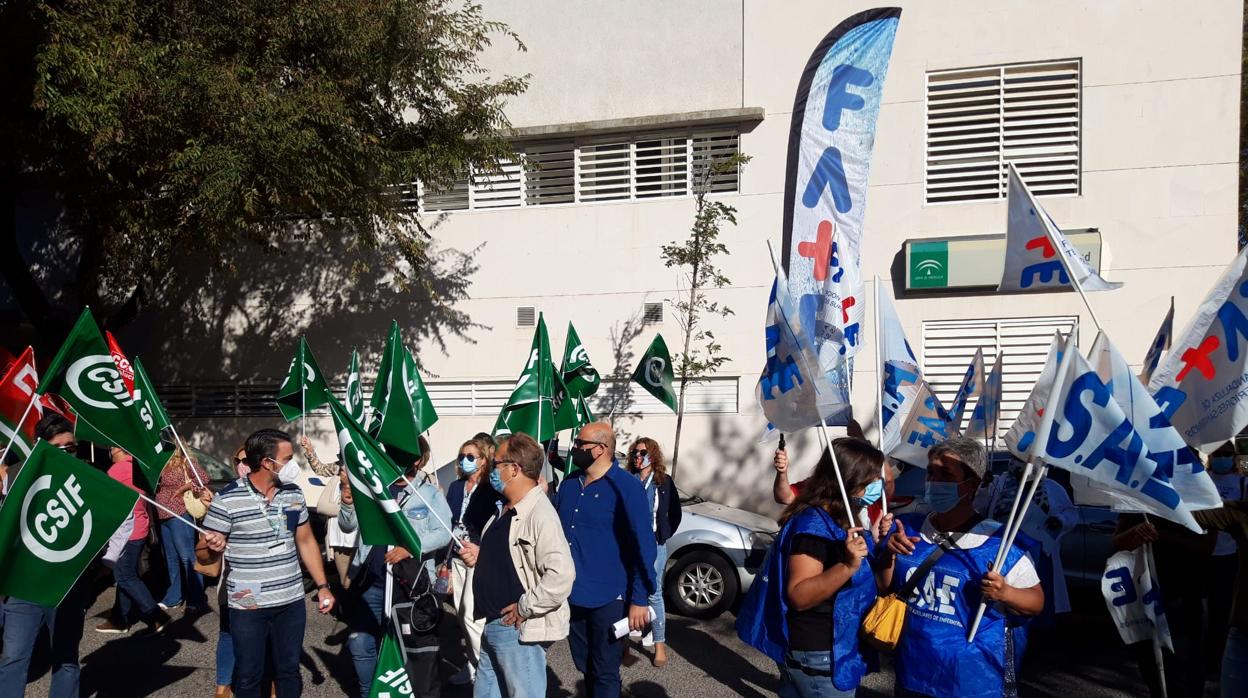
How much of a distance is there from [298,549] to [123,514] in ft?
3.59

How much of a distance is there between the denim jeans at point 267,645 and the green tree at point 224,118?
5543mm

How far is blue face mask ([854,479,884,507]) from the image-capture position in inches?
161

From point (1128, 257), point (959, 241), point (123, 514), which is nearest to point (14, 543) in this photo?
point (123, 514)

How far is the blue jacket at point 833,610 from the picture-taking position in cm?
383

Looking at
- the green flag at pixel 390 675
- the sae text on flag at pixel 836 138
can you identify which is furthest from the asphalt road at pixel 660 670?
the sae text on flag at pixel 836 138

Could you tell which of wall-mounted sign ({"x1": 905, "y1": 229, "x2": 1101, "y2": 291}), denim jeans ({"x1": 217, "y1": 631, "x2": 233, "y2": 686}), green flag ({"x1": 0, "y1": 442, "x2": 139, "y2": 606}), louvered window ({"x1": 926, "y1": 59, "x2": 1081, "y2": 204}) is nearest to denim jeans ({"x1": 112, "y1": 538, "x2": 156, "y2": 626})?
denim jeans ({"x1": 217, "y1": 631, "x2": 233, "y2": 686})

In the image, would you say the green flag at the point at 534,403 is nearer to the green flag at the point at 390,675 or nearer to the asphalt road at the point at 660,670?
the asphalt road at the point at 660,670

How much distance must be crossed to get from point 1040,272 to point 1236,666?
2.24 metres

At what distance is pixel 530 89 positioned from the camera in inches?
548

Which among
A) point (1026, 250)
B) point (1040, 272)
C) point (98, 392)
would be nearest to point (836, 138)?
point (1026, 250)

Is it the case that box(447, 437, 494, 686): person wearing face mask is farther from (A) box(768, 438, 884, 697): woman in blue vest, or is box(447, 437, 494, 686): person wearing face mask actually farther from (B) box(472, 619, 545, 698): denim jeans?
(A) box(768, 438, 884, 697): woman in blue vest

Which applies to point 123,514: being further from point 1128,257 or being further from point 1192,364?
point 1128,257

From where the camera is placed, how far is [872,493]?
4.18 metres

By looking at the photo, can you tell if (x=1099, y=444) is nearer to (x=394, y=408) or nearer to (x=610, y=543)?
(x=610, y=543)
